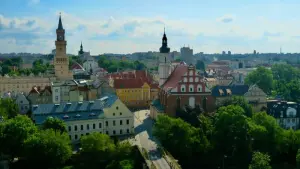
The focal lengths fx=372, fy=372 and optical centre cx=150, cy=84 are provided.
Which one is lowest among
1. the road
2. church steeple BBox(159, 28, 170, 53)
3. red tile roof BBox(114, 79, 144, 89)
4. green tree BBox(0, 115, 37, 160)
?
the road

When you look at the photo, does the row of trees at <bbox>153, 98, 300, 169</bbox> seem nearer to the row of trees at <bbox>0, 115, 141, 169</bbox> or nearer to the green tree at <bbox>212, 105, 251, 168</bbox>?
A: the green tree at <bbox>212, 105, 251, 168</bbox>

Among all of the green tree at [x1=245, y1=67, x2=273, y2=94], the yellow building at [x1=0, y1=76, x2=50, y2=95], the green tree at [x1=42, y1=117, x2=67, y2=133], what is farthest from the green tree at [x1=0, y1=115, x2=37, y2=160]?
the green tree at [x1=245, y1=67, x2=273, y2=94]

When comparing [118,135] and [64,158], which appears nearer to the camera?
[64,158]

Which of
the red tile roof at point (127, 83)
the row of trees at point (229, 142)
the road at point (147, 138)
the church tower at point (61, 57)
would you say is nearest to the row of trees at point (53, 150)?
the road at point (147, 138)

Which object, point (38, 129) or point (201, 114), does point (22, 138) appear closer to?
point (38, 129)

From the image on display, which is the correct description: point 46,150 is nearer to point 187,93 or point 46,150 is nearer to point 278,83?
point 187,93

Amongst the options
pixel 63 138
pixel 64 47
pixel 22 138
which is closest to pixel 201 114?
pixel 63 138
